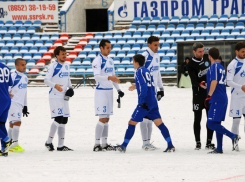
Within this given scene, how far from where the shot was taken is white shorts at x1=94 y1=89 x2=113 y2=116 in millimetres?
11023

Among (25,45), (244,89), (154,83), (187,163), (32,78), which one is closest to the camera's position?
(187,163)

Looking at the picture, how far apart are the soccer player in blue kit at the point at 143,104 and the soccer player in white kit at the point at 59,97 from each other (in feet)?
3.68

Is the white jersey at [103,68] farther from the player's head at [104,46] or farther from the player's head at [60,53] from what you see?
the player's head at [60,53]

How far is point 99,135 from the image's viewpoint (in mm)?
10977

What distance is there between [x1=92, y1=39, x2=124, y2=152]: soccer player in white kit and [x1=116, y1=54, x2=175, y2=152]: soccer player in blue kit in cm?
60

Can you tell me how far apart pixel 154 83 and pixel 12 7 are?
2819 centimetres

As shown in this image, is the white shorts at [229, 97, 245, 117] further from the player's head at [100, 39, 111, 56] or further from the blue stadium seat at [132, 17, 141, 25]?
the blue stadium seat at [132, 17, 141, 25]

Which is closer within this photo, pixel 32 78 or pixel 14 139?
pixel 14 139

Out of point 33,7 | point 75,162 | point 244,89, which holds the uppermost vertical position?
point 33,7

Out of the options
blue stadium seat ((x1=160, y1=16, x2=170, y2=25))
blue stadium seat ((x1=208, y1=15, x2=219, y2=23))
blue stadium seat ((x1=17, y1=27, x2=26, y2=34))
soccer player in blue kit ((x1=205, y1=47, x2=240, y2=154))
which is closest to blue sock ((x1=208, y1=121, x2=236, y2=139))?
soccer player in blue kit ((x1=205, y1=47, x2=240, y2=154))

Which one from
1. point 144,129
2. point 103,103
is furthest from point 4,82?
point 144,129

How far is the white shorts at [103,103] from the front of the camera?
11023mm

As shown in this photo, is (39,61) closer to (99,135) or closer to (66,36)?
(66,36)

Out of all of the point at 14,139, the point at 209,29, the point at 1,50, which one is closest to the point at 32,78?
the point at 1,50
